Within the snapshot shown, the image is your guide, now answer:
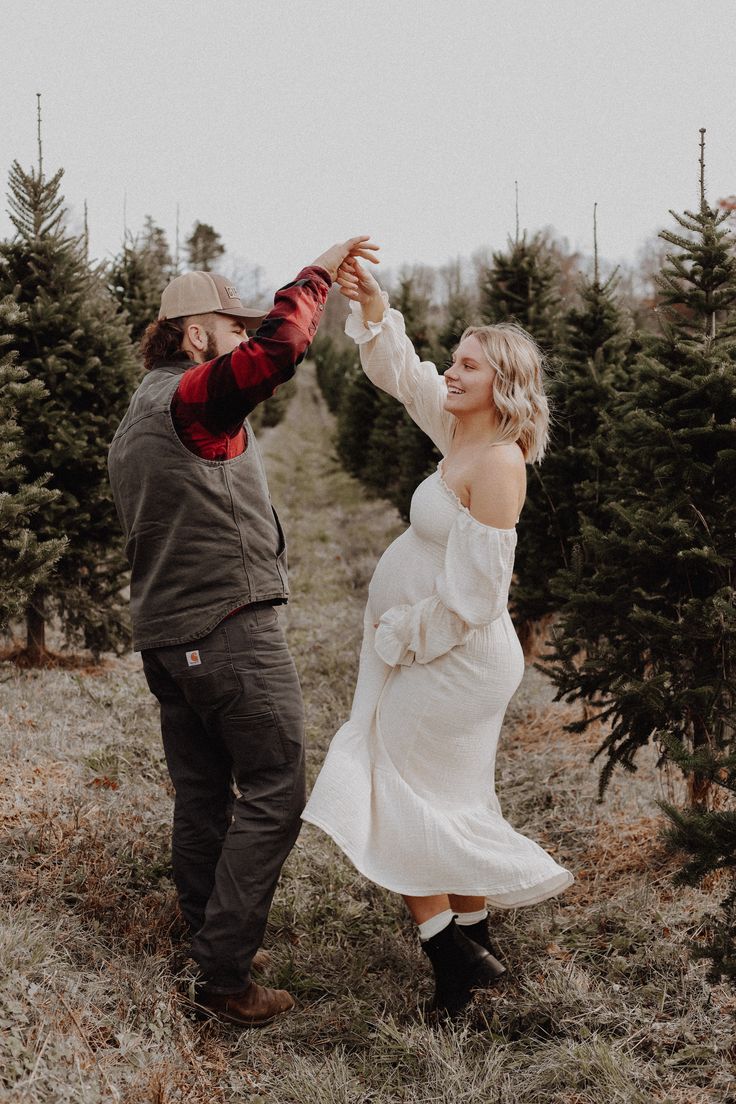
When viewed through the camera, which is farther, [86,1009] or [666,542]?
[666,542]

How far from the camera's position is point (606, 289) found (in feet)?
25.0

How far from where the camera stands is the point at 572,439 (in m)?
7.53

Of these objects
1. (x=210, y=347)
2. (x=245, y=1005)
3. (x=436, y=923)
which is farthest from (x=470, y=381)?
(x=245, y=1005)

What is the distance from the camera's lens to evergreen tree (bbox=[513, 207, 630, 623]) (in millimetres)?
7277

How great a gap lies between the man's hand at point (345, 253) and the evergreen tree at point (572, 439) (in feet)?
12.8

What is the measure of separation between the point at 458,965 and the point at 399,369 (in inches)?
91.8

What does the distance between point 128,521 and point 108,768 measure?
257 cm

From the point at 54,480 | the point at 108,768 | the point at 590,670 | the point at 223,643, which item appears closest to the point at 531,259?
the point at 54,480

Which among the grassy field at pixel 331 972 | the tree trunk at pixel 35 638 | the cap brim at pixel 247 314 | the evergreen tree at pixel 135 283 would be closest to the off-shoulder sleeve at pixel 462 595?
the cap brim at pixel 247 314

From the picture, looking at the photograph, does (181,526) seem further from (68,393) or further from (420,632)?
(68,393)

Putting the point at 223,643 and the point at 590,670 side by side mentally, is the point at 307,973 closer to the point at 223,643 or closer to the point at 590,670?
the point at 223,643

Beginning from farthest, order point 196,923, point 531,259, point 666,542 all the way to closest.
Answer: point 531,259
point 666,542
point 196,923

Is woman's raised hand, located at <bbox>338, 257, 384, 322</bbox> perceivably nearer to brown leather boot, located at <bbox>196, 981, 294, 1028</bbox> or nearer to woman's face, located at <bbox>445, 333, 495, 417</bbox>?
woman's face, located at <bbox>445, 333, 495, 417</bbox>

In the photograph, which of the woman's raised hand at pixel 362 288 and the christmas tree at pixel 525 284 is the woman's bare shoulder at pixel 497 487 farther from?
the christmas tree at pixel 525 284
